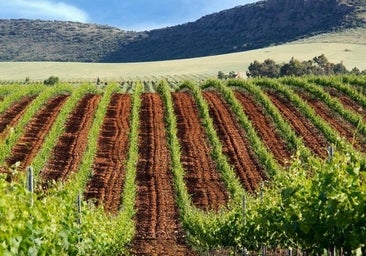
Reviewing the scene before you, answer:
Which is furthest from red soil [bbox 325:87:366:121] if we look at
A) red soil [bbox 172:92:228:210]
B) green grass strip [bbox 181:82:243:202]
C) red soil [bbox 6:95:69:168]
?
red soil [bbox 6:95:69:168]

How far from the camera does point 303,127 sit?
127 feet

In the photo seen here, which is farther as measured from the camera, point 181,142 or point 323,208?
point 181,142

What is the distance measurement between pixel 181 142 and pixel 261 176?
6.69m

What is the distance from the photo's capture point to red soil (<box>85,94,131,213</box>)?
29.0m

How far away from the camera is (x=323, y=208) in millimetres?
7164

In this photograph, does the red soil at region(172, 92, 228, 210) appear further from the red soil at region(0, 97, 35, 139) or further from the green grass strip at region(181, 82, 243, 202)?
the red soil at region(0, 97, 35, 139)

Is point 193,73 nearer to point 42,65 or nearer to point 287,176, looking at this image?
point 42,65

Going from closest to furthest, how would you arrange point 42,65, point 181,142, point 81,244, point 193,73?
point 81,244, point 181,142, point 193,73, point 42,65

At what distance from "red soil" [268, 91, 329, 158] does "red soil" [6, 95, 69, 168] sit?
1371cm

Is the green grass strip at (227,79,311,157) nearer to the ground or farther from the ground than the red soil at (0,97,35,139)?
nearer to the ground

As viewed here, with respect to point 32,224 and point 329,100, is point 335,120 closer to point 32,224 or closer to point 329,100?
point 329,100

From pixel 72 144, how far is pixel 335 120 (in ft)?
50.3

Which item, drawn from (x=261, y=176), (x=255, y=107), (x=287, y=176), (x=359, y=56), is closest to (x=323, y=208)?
(x=287, y=176)

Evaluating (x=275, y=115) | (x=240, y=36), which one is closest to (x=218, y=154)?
(x=275, y=115)
